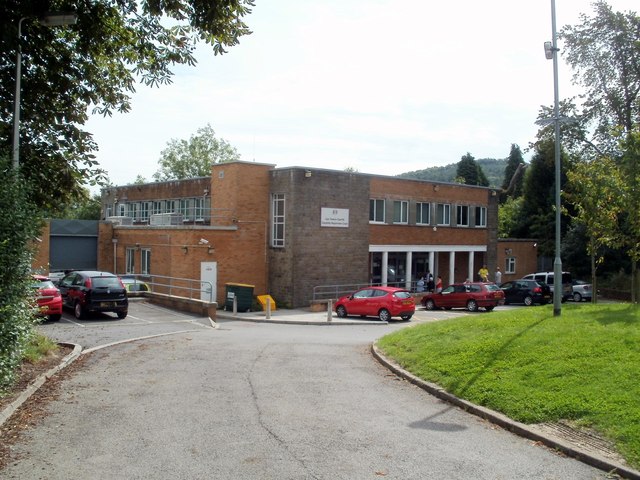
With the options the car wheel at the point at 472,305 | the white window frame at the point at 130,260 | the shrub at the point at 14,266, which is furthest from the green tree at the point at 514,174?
the shrub at the point at 14,266

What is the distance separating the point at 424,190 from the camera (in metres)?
38.5

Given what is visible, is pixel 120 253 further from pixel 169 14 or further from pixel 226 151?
pixel 226 151

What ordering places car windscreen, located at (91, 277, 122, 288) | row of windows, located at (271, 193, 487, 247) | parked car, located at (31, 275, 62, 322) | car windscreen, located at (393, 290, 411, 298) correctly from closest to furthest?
parked car, located at (31, 275, 62, 322), car windscreen, located at (91, 277, 122, 288), car windscreen, located at (393, 290, 411, 298), row of windows, located at (271, 193, 487, 247)

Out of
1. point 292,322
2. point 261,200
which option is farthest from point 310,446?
point 261,200

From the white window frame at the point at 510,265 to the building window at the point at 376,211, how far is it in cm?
1442

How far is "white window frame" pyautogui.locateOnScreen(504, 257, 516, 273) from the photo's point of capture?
46272 mm

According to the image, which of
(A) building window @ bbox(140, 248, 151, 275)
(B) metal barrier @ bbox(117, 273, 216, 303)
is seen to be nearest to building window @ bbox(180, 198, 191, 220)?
(A) building window @ bbox(140, 248, 151, 275)

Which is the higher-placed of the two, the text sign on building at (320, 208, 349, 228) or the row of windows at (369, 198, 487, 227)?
the row of windows at (369, 198, 487, 227)

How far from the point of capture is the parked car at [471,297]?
A: 3167 cm

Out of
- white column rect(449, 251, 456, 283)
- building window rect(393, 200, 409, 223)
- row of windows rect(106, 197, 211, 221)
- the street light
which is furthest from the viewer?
white column rect(449, 251, 456, 283)

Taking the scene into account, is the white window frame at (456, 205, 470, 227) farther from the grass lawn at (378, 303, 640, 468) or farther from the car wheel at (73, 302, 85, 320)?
the grass lawn at (378, 303, 640, 468)

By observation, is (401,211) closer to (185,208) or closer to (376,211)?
(376,211)

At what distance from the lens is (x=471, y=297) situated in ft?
105

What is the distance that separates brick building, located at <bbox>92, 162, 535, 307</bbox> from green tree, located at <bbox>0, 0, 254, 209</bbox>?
1502cm
